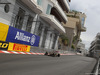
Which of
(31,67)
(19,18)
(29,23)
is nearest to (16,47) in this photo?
(19,18)

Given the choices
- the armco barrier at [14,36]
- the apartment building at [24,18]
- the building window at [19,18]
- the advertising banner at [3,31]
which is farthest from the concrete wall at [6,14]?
the building window at [19,18]

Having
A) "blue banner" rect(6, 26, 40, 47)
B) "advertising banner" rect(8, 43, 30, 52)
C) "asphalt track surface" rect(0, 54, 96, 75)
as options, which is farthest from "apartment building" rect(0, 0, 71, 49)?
"asphalt track surface" rect(0, 54, 96, 75)

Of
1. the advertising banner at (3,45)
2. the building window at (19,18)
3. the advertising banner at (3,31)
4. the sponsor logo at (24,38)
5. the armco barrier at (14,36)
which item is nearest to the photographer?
the advertising banner at (3,45)

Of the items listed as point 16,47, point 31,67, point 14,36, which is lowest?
point 31,67

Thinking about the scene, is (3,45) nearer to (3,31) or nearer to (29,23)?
(3,31)

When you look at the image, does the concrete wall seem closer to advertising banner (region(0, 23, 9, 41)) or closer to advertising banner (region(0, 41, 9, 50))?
advertising banner (region(0, 23, 9, 41))

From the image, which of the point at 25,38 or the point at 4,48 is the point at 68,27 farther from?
the point at 4,48

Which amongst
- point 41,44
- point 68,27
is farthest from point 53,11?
point 68,27

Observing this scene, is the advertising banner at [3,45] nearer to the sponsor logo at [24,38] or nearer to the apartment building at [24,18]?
the apartment building at [24,18]

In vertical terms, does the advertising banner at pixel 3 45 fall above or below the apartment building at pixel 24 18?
below

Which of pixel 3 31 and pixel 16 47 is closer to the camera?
pixel 3 31

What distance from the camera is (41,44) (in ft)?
99.0

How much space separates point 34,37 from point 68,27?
42.1 meters

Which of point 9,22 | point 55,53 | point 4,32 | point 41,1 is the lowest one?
point 55,53
